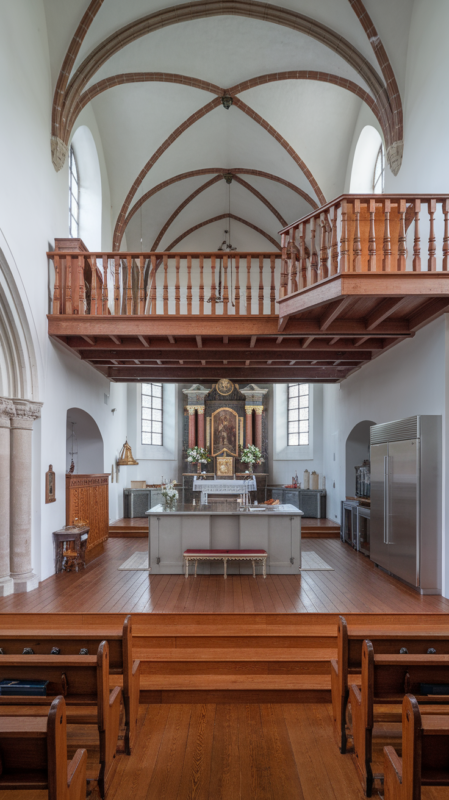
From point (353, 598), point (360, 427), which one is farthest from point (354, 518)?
point (353, 598)

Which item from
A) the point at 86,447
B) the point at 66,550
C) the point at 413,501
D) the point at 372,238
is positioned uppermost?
the point at 372,238

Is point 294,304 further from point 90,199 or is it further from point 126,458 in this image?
point 126,458

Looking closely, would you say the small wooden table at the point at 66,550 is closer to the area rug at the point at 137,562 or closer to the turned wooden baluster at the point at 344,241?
the area rug at the point at 137,562

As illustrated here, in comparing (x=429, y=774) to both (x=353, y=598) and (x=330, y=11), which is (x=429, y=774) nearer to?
(x=353, y=598)

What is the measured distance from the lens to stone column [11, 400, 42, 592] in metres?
7.34

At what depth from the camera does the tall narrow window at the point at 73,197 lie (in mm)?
10516

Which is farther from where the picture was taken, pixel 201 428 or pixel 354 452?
pixel 201 428

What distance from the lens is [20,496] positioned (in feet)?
24.2

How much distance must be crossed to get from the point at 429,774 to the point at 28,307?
666cm

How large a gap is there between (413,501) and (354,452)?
4953 millimetres

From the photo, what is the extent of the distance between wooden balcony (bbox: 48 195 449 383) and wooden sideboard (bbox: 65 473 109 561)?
2.24 meters

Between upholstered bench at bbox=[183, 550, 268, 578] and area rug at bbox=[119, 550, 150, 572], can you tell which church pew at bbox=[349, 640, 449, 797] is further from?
area rug at bbox=[119, 550, 150, 572]

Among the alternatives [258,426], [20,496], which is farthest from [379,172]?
[20,496]

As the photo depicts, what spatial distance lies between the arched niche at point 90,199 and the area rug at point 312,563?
293 inches
